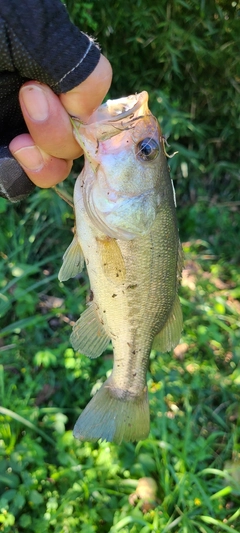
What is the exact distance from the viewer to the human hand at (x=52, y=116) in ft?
4.43

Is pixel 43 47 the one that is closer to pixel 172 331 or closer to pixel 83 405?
pixel 172 331

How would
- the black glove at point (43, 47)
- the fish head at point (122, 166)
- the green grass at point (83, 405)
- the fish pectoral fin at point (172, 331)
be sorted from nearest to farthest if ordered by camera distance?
the black glove at point (43, 47) < the fish head at point (122, 166) < the fish pectoral fin at point (172, 331) < the green grass at point (83, 405)

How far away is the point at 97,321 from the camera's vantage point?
5.60 feet

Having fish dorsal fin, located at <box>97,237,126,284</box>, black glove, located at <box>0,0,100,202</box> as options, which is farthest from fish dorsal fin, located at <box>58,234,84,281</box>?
black glove, located at <box>0,0,100,202</box>

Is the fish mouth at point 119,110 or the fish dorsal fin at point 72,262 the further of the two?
the fish dorsal fin at point 72,262

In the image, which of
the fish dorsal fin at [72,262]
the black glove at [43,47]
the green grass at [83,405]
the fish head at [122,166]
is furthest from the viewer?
the green grass at [83,405]

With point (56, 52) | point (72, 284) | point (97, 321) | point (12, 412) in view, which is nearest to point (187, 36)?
point (72, 284)

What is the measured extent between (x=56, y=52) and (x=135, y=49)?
2.35 metres

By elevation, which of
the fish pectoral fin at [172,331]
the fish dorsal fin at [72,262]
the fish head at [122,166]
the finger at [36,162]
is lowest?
the fish pectoral fin at [172,331]

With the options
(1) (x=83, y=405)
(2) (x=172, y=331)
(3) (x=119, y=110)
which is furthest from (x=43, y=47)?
(1) (x=83, y=405)

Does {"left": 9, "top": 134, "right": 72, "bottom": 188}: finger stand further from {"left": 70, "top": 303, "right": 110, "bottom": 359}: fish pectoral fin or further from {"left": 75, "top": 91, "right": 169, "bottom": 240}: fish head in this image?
{"left": 70, "top": 303, "right": 110, "bottom": 359}: fish pectoral fin

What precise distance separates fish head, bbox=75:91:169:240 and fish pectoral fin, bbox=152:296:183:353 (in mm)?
408

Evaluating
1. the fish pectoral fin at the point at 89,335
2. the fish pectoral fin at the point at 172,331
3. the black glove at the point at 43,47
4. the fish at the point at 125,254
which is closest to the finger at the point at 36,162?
the fish at the point at 125,254

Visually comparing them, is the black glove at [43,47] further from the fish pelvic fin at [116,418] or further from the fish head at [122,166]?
the fish pelvic fin at [116,418]
